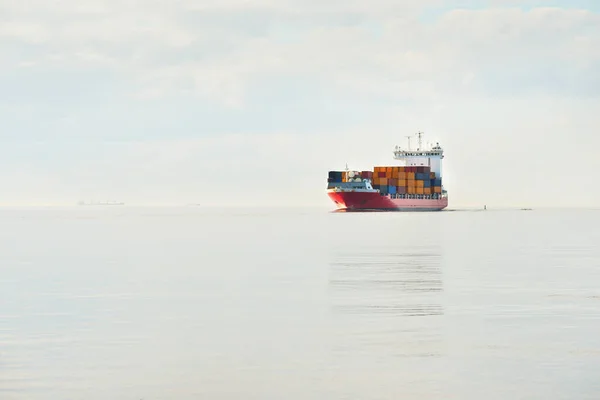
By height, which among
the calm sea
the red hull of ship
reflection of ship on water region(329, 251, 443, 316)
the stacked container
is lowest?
the calm sea

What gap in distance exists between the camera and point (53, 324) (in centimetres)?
2478

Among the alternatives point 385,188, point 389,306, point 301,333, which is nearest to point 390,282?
point 389,306

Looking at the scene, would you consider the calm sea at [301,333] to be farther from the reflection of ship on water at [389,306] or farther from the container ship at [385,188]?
the container ship at [385,188]

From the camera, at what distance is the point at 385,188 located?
180875 millimetres

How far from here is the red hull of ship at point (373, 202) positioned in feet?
588

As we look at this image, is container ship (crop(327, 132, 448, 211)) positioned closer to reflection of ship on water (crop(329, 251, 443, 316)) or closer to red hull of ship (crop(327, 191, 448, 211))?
red hull of ship (crop(327, 191, 448, 211))

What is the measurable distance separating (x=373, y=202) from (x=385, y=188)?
3976 millimetres

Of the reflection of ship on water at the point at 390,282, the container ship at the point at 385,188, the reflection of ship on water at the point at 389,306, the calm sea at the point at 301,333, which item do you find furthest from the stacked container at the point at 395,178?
the calm sea at the point at 301,333

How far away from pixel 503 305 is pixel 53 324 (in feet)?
43.3

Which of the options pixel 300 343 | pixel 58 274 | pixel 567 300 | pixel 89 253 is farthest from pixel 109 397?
pixel 89 253

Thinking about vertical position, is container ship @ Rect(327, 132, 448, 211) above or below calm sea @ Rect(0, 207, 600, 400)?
above

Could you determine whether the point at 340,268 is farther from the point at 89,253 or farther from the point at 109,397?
the point at 109,397

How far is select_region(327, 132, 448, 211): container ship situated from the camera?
176m

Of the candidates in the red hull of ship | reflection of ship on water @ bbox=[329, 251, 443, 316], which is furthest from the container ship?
reflection of ship on water @ bbox=[329, 251, 443, 316]
